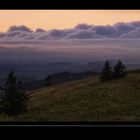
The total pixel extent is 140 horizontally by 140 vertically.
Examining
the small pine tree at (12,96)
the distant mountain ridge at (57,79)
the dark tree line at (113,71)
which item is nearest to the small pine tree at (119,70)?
the dark tree line at (113,71)

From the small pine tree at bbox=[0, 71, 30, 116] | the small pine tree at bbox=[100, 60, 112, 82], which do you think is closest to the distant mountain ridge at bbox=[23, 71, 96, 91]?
the small pine tree at bbox=[0, 71, 30, 116]

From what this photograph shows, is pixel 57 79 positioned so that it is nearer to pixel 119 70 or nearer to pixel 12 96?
pixel 12 96

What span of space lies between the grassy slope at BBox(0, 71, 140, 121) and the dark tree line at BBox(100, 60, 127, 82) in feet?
0.24

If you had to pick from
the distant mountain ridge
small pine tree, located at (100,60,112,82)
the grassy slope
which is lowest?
the grassy slope

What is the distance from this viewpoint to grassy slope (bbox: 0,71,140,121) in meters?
3.70

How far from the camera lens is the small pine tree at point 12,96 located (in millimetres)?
3082

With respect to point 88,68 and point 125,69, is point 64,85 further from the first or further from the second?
point 125,69

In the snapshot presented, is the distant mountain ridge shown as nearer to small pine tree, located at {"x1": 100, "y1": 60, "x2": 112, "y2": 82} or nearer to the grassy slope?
the grassy slope

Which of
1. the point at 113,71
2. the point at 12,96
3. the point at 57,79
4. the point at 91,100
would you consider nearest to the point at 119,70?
the point at 113,71

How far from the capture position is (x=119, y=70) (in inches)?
154

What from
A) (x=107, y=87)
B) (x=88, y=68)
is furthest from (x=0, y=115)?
(x=107, y=87)

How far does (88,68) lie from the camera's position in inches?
133

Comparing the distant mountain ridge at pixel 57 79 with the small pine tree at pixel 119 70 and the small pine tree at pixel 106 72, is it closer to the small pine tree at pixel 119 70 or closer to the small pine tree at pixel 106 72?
the small pine tree at pixel 106 72
